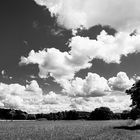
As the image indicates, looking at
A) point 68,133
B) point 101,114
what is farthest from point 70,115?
point 68,133

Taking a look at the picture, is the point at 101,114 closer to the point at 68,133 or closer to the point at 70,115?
the point at 70,115

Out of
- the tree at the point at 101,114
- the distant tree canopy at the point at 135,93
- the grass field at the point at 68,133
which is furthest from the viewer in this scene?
the tree at the point at 101,114

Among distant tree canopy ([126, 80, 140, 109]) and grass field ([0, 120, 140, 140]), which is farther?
distant tree canopy ([126, 80, 140, 109])

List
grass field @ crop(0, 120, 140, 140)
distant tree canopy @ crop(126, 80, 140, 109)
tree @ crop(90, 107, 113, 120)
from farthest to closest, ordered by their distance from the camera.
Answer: tree @ crop(90, 107, 113, 120), distant tree canopy @ crop(126, 80, 140, 109), grass field @ crop(0, 120, 140, 140)

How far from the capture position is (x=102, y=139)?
29219mm

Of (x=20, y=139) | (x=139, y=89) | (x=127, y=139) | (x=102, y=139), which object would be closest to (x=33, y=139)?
(x=20, y=139)

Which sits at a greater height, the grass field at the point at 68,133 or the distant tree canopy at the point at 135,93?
the distant tree canopy at the point at 135,93

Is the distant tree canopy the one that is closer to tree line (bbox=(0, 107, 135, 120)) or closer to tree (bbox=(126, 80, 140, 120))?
tree (bbox=(126, 80, 140, 120))

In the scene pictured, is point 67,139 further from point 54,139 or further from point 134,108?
point 134,108

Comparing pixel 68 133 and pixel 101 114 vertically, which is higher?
pixel 101 114

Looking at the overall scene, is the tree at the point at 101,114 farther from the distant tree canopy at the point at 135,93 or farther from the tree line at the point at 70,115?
the distant tree canopy at the point at 135,93

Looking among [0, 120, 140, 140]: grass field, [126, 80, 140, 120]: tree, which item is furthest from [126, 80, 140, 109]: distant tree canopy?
[0, 120, 140, 140]: grass field

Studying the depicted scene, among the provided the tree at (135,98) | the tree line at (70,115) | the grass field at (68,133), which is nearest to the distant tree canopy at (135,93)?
the tree at (135,98)

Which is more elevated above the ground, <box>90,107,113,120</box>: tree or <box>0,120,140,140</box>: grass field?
<box>90,107,113,120</box>: tree
